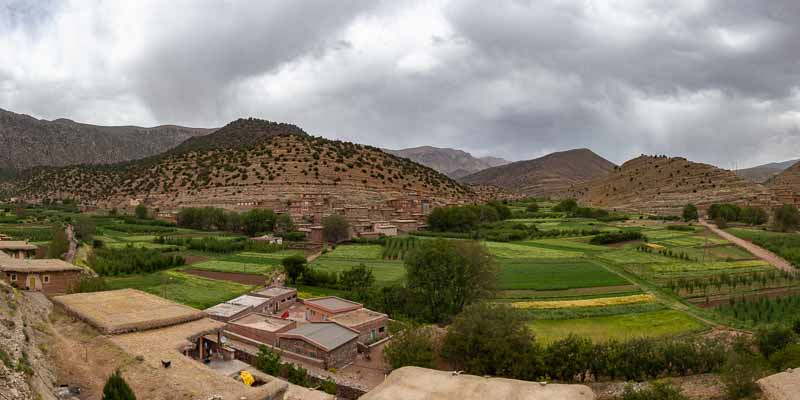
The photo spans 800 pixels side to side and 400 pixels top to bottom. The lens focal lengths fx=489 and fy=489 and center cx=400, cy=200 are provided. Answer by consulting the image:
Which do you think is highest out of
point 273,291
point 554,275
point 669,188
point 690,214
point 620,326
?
point 669,188

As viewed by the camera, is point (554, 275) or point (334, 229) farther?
Result: point (334, 229)

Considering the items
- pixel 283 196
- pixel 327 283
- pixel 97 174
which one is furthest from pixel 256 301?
pixel 97 174

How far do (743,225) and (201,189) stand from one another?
7953 cm

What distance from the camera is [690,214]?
7231cm

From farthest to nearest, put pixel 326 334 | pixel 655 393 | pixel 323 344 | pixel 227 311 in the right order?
pixel 227 311 → pixel 326 334 → pixel 323 344 → pixel 655 393

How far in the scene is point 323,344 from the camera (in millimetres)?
21406

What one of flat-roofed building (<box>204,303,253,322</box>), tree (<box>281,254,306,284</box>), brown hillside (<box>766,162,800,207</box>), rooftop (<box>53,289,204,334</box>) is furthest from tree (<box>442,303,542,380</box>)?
brown hillside (<box>766,162,800,207</box>)

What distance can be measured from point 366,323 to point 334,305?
3.57 metres

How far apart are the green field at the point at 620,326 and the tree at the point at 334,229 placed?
3399 centimetres

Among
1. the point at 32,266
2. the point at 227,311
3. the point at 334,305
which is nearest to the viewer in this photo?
the point at 32,266

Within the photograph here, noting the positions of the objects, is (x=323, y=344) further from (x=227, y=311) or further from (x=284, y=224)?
(x=284, y=224)

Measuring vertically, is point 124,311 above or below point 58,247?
below

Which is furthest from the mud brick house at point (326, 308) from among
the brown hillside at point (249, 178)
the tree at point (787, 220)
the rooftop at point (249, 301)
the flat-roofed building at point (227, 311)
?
the tree at point (787, 220)

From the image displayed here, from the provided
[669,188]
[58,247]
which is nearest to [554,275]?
[58,247]
